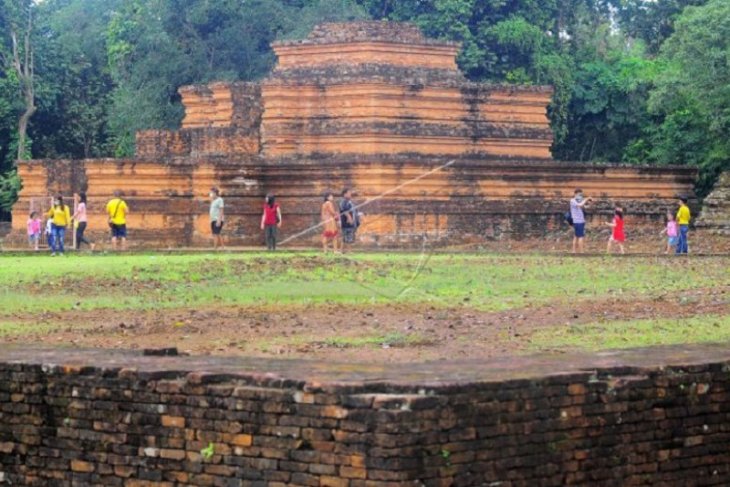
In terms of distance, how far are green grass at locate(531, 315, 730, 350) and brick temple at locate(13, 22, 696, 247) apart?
52.3ft

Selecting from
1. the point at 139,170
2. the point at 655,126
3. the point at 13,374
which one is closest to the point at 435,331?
the point at 13,374

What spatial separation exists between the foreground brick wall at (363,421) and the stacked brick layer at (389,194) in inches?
821

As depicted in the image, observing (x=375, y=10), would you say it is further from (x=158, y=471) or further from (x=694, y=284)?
(x=158, y=471)

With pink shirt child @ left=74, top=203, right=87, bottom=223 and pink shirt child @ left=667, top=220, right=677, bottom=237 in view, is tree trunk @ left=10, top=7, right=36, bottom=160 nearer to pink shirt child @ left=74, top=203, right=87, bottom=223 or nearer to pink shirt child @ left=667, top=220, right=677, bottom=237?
pink shirt child @ left=74, top=203, right=87, bottom=223

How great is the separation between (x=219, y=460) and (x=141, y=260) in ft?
53.8

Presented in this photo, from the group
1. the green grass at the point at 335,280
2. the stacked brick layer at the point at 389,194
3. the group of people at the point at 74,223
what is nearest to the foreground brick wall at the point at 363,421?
the green grass at the point at 335,280

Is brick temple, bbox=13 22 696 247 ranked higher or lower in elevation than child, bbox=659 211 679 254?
higher

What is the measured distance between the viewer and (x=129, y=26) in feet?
154

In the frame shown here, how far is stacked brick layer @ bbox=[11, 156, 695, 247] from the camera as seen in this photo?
3111 cm

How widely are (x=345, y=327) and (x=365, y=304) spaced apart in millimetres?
2555

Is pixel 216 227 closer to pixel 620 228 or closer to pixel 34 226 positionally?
pixel 34 226

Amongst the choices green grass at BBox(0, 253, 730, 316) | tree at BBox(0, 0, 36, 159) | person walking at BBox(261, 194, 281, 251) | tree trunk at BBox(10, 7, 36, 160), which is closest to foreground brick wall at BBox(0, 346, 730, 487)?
green grass at BBox(0, 253, 730, 316)

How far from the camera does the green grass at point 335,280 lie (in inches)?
682

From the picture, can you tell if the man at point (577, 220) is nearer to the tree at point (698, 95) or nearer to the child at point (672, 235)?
the child at point (672, 235)
